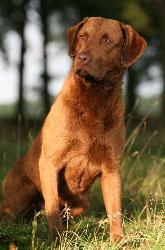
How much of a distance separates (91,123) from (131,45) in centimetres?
80

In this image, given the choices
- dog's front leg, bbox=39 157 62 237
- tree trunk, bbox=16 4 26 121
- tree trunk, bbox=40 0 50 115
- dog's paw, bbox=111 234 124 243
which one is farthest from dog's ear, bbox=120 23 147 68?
tree trunk, bbox=40 0 50 115

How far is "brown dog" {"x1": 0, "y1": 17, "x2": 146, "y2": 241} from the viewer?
532 cm

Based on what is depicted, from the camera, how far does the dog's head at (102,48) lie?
5091 mm

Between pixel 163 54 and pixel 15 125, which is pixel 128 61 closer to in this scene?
pixel 163 54

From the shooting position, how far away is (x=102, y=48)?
5.23 meters

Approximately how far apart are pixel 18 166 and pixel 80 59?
5.85ft

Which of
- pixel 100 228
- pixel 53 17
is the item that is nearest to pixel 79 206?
pixel 100 228

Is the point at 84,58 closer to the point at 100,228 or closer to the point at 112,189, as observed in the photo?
the point at 112,189

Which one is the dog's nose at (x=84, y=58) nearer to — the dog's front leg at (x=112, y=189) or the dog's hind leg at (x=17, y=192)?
the dog's front leg at (x=112, y=189)

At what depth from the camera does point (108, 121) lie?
214 inches

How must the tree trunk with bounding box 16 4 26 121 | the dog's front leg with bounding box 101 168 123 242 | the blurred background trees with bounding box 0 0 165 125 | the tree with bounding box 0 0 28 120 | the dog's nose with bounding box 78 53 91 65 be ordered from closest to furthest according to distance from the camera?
the dog's nose with bounding box 78 53 91 65 < the dog's front leg with bounding box 101 168 123 242 < the blurred background trees with bounding box 0 0 165 125 < the tree with bounding box 0 0 28 120 < the tree trunk with bounding box 16 4 26 121

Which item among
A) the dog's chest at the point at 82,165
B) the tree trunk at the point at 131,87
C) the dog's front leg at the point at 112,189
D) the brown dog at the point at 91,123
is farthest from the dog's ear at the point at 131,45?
the tree trunk at the point at 131,87

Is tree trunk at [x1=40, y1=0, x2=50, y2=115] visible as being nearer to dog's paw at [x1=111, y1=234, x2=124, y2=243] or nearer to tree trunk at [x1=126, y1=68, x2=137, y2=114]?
tree trunk at [x1=126, y1=68, x2=137, y2=114]

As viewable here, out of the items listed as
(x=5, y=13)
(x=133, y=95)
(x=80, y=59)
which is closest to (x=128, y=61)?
(x=80, y=59)
